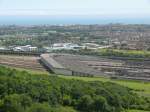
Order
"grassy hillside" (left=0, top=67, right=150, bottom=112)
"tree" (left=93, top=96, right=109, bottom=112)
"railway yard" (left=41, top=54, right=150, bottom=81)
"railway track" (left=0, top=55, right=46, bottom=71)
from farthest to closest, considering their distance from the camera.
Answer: "railway track" (left=0, top=55, right=46, bottom=71)
"railway yard" (left=41, top=54, right=150, bottom=81)
"grassy hillside" (left=0, top=67, right=150, bottom=112)
"tree" (left=93, top=96, right=109, bottom=112)

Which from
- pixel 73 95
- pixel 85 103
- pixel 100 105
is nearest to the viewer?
pixel 100 105

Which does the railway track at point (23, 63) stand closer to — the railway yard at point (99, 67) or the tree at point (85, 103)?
the railway yard at point (99, 67)

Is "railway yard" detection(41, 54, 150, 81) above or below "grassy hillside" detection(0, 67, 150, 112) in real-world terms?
below

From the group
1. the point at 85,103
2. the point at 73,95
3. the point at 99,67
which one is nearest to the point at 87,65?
the point at 99,67

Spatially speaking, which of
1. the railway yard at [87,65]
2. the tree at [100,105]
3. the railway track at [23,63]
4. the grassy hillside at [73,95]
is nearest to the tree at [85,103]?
the grassy hillside at [73,95]

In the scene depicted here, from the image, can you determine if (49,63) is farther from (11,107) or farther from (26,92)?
(11,107)

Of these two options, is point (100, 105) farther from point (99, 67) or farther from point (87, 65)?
point (87, 65)

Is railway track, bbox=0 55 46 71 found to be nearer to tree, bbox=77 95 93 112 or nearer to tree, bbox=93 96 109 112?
tree, bbox=77 95 93 112

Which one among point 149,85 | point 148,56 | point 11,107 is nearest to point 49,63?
point 149,85

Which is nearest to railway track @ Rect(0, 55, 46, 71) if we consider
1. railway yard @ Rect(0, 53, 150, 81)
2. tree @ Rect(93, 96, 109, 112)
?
railway yard @ Rect(0, 53, 150, 81)

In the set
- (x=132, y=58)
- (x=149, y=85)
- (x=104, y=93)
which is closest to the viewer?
(x=104, y=93)

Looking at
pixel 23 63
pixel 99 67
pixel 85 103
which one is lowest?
pixel 99 67
